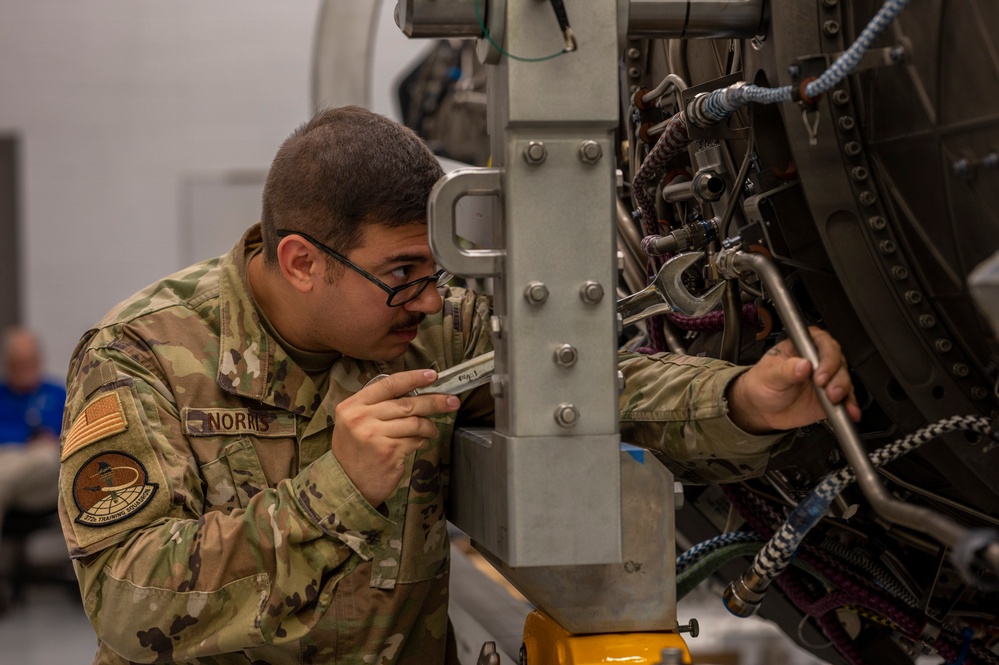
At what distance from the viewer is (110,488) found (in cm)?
136

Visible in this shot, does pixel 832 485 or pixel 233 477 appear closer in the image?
pixel 832 485

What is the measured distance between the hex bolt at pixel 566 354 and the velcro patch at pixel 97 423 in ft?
1.97

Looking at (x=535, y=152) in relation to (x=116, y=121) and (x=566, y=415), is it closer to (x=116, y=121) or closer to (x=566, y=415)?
(x=566, y=415)

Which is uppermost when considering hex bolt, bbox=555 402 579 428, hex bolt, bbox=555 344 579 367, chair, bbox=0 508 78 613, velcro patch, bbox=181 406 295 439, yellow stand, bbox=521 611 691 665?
hex bolt, bbox=555 344 579 367

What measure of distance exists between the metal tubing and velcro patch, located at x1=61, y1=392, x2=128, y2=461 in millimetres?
759

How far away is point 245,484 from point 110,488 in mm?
201

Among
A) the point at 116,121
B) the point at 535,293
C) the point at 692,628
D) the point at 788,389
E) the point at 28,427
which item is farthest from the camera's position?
the point at 116,121

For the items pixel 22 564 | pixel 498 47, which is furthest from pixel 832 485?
pixel 22 564

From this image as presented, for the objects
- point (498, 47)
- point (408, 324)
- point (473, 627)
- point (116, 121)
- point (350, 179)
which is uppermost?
point (116, 121)

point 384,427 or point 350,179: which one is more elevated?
point 350,179

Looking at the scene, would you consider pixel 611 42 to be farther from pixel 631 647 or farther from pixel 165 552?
pixel 165 552

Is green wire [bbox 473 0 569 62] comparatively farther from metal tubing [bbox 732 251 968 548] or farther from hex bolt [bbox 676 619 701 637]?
hex bolt [bbox 676 619 701 637]

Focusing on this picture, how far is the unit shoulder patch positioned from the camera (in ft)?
4.40

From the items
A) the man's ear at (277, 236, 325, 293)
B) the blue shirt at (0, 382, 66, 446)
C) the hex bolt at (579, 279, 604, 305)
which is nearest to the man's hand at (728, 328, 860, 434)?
the hex bolt at (579, 279, 604, 305)
